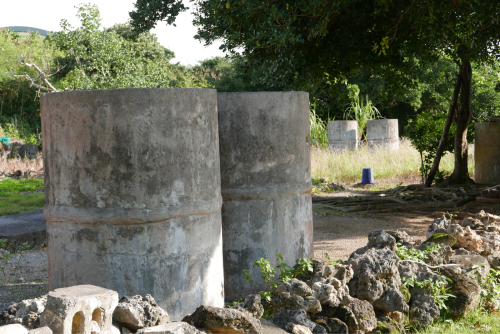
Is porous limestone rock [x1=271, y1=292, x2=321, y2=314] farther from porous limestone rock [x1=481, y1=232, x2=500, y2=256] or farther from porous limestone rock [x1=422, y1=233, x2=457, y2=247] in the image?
porous limestone rock [x1=481, y1=232, x2=500, y2=256]

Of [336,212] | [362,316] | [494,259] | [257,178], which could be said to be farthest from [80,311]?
[336,212]

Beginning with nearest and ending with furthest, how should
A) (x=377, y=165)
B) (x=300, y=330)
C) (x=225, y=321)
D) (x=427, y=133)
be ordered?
(x=225, y=321) → (x=300, y=330) → (x=427, y=133) → (x=377, y=165)

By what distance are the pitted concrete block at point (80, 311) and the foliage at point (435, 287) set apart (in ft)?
7.46

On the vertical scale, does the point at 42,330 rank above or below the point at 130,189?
below

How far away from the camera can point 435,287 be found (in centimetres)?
398

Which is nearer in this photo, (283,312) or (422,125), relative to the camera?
(283,312)

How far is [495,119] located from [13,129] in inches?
740

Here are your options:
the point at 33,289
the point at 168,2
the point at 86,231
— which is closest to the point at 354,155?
the point at 168,2

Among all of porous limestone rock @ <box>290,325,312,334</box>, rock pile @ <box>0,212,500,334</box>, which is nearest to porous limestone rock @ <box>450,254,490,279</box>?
rock pile @ <box>0,212,500,334</box>

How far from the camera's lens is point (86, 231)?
3289 millimetres

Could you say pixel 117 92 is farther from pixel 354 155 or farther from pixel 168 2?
pixel 354 155

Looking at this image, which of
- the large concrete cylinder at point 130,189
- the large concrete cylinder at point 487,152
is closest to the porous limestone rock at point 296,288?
the large concrete cylinder at point 130,189

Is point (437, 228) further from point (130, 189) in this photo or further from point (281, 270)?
point (130, 189)

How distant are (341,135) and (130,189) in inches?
579
